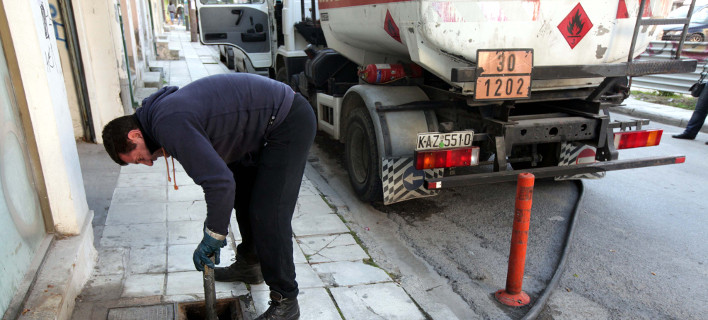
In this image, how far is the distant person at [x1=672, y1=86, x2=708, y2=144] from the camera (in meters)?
7.02

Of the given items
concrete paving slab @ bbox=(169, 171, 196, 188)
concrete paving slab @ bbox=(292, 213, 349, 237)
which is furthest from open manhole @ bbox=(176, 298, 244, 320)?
concrete paving slab @ bbox=(169, 171, 196, 188)

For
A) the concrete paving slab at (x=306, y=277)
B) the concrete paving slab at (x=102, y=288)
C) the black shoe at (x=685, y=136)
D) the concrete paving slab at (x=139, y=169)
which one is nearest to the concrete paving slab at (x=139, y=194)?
the concrete paving slab at (x=139, y=169)

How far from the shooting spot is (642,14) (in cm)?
360

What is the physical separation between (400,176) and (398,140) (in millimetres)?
318

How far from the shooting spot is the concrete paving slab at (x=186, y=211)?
393 centimetres

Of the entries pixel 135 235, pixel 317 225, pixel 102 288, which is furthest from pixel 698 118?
pixel 102 288

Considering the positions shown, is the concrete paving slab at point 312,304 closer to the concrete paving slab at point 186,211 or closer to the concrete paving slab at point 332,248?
the concrete paving slab at point 332,248

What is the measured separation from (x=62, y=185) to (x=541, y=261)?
11.0ft

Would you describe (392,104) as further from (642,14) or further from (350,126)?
(642,14)

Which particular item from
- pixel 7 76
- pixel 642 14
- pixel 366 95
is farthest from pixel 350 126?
pixel 7 76

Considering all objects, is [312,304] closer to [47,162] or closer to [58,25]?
[47,162]

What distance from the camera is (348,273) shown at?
328 centimetres

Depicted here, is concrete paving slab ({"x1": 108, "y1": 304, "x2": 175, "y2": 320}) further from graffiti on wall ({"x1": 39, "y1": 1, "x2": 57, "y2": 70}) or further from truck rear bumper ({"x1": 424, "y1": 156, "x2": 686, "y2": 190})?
truck rear bumper ({"x1": 424, "y1": 156, "x2": 686, "y2": 190})

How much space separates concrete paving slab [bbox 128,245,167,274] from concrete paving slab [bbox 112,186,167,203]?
101 cm
